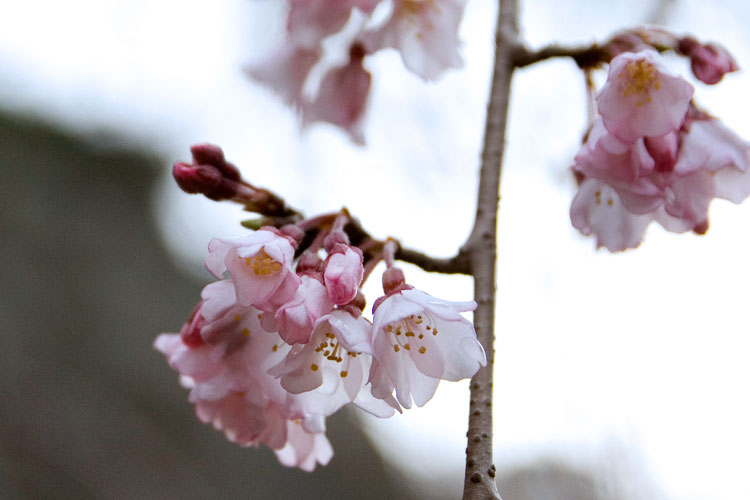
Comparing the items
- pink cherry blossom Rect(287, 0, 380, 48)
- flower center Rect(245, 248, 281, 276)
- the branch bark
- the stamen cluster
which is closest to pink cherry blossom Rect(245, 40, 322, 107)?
pink cherry blossom Rect(287, 0, 380, 48)

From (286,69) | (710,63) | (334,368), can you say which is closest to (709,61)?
(710,63)

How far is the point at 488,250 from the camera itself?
90cm

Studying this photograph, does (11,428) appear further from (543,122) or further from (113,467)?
(543,122)

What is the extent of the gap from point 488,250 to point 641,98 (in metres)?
0.26

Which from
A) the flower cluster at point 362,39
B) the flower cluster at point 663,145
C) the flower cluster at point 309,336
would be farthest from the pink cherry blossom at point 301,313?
the flower cluster at point 362,39

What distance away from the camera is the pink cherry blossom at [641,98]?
84cm

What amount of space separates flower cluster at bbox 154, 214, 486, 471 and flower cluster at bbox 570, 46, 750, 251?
29 centimetres

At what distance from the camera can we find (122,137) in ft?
18.4

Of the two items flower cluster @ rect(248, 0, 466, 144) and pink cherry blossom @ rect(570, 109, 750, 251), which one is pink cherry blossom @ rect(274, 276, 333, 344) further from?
flower cluster @ rect(248, 0, 466, 144)

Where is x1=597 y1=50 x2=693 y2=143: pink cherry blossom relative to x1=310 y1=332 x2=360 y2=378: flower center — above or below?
above

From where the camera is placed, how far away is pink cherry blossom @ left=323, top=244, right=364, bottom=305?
2.37ft

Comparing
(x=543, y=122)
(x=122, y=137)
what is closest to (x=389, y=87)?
(x=543, y=122)

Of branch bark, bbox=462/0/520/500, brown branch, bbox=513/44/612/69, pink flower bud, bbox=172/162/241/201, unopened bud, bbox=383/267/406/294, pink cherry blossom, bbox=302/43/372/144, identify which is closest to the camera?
branch bark, bbox=462/0/520/500

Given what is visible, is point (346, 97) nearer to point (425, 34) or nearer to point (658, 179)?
point (425, 34)
